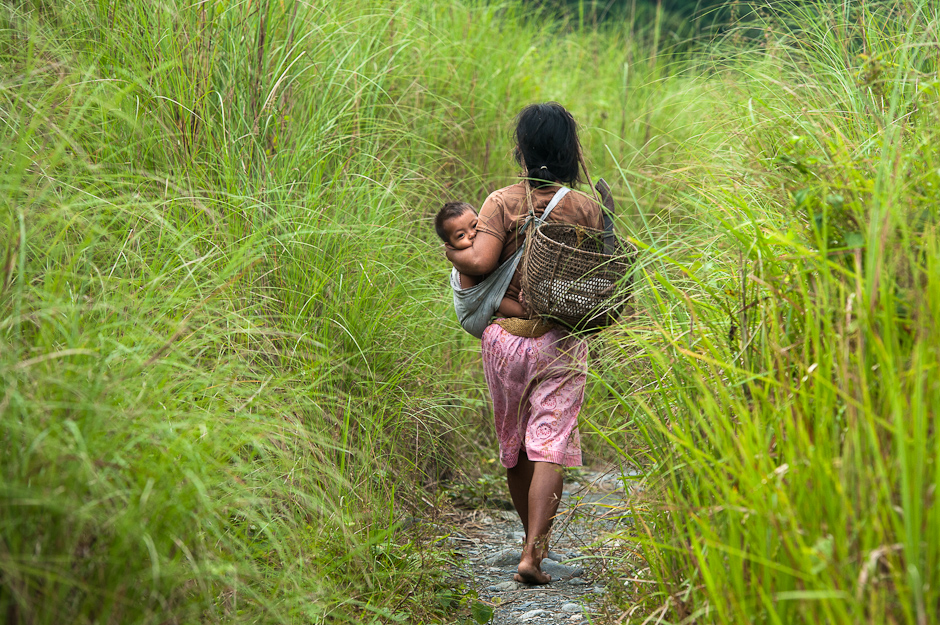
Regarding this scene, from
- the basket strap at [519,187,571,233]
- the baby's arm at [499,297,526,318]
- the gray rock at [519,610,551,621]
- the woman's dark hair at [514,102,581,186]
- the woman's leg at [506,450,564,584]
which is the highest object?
the woman's dark hair at [514,102,581,186]

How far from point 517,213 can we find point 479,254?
23 cm

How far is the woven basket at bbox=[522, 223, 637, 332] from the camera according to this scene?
9.77 ft

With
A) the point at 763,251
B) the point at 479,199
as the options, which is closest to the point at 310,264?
the point at 763,251

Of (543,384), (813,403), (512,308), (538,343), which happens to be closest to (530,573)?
(543,384)

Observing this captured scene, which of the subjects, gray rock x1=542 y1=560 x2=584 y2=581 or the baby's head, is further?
gray rock x1=542 y1=560 x2=584 y2=581

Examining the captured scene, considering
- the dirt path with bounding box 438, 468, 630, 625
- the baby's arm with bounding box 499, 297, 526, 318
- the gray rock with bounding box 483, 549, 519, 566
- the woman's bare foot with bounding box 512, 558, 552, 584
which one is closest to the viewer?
the dirt path with bounding box 438, 468, 630, 625

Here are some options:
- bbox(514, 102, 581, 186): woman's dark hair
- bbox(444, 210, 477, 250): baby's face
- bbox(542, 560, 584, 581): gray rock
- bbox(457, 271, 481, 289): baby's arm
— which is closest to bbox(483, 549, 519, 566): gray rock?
bbox(542, 560, 584, 581): gray rock

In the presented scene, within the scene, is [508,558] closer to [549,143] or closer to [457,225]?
[457,225]

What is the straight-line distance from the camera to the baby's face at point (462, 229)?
321cm

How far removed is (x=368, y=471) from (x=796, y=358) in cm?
159

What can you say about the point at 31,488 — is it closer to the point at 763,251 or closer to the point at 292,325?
the point at 292,325

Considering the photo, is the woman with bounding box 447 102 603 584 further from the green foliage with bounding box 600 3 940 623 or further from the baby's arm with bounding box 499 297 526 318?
the green foliage with bounding box 600 3 940 623

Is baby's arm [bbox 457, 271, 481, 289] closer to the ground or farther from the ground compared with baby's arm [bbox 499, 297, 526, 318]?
farther from the ground

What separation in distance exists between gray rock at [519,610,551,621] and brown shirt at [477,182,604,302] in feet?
3.84
